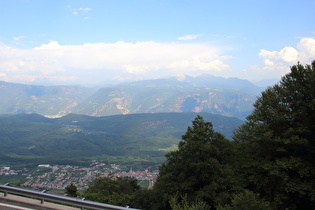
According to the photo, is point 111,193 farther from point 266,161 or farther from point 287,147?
point 287,147

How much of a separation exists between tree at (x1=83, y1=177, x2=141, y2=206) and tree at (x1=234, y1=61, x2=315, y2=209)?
1401 centimetres

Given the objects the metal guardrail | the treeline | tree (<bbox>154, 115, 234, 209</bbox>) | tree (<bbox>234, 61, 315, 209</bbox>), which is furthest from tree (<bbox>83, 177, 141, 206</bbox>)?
the metal guardrail

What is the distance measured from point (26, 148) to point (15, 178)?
90.9m

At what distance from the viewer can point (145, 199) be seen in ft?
78.8

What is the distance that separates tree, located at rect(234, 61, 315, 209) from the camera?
15.0 m

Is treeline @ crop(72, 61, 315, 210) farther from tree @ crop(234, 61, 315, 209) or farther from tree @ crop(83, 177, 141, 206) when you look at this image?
tree @ crop(83, 177, 141, 206)

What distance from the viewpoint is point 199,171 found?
18750 mm

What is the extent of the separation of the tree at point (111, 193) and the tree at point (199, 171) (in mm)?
6337

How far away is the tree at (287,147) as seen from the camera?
15008 millimetres

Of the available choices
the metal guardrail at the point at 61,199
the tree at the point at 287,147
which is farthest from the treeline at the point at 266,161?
the metal guardrail at the point at 61,199

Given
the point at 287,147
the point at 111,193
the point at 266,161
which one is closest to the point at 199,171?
the point at 266,161

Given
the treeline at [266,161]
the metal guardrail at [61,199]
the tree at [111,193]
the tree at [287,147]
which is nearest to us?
the metal guardrail at [61,199]

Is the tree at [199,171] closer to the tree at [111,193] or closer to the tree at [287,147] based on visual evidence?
the tree at [287,147]

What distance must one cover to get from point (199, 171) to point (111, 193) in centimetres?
1840
